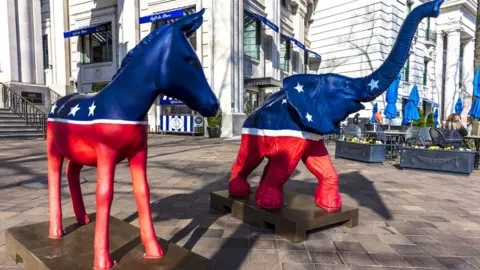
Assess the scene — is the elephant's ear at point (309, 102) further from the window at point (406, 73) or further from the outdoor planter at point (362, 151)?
the window at point (406, 73)

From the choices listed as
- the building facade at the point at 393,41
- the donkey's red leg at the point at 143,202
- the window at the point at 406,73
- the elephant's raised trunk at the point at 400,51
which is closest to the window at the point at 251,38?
the building facade at the point at 393,41

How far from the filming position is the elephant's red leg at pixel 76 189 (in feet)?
8.35

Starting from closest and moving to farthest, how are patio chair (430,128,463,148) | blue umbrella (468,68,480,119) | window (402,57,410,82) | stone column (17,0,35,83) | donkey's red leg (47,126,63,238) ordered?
donkey's red leg (47,126,63,238)
patio chair (430,128,463,148)
blue umbrella (468,68,480,119)
stone column (17,0,35,83)
window (402,57,410,82)

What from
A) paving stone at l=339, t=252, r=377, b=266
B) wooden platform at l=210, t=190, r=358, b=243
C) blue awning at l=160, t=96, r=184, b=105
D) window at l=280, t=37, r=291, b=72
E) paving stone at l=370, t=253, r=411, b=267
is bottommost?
paving stone at l=370, t=253, r=411, b=267

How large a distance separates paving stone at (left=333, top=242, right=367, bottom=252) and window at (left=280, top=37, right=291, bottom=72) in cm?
2011

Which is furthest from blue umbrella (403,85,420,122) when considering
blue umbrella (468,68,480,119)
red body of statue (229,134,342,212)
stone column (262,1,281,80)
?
red body of statue (229,134,342,212)

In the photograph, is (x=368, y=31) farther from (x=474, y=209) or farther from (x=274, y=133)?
(x=274, y=133)

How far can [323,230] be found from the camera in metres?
3.25

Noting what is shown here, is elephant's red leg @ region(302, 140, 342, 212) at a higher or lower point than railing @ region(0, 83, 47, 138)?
lower

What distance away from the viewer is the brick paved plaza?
258cm

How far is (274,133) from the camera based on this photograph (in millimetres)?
3258

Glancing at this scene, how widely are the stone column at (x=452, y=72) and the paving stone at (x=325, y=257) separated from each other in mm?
29627

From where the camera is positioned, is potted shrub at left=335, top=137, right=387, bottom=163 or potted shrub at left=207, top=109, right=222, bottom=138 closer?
potted shrub at left=335, top=137, right=387, bottom=163

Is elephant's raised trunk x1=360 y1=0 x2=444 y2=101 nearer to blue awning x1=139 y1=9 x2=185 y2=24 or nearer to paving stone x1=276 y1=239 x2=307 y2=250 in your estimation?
paving stone x1=276 y1=239 x2=307 y2=250
